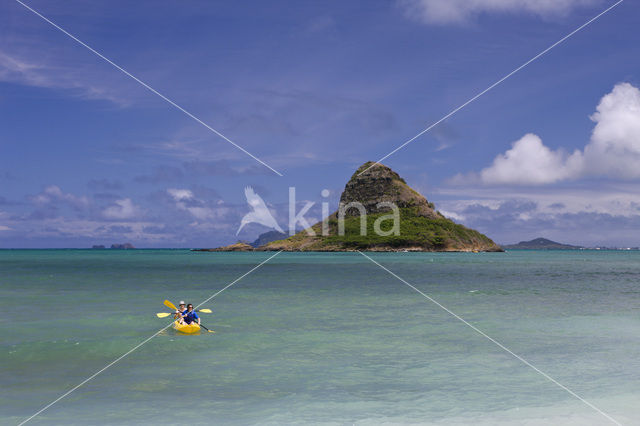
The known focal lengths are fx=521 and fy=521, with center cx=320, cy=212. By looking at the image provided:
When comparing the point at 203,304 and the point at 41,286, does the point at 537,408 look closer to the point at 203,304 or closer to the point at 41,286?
the point at 203,304

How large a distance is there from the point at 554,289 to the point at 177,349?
47940 mm

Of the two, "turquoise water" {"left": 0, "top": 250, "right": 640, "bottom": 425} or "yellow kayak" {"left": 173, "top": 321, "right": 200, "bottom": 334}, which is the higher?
"yellow kayak" {"left": 173, "top": 321, "right": 200, "bottom": 334}

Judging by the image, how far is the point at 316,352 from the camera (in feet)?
81.5

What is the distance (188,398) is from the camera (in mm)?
17375

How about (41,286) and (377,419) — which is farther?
(41,286)

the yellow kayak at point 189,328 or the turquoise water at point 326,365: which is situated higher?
the yellow kayak at point 189,328

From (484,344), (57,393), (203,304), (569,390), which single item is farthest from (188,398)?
(203,304)

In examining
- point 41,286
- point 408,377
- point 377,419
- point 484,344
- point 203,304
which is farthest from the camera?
point 41,286

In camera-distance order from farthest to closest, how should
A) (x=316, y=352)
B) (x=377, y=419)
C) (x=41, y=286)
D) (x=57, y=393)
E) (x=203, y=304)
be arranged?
(x=41, y=286), (x=203, y=304), (x=316, y=352), (x=57, y=393), (x=377, y=419)

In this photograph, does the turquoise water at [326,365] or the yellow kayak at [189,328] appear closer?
the turquoise water at [326,365]

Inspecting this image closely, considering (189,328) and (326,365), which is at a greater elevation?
(189,328)

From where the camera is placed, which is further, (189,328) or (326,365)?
(189,328)

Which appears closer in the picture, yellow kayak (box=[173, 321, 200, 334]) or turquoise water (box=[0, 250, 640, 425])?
turquoise water (box=[0, 250, 640, 425])

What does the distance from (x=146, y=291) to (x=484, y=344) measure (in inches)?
1632
